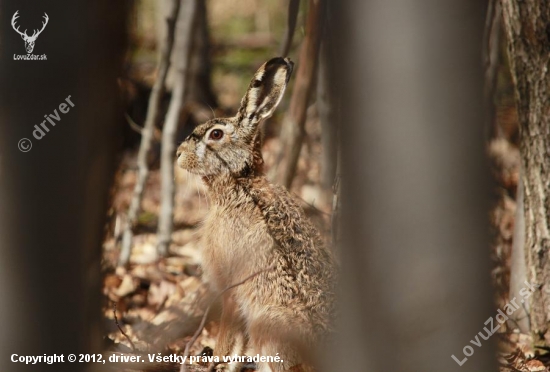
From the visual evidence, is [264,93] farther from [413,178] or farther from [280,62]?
[413,178]

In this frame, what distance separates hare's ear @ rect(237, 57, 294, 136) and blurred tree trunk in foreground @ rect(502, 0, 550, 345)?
1702 mm

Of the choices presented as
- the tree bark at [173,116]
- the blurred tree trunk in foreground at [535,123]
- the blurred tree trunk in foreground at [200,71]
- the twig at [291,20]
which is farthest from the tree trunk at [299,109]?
the blurred tree trunk in foreground at [200,71]

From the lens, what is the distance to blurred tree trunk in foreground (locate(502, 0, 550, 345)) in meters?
4.73

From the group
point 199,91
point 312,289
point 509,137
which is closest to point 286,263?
point 312,289

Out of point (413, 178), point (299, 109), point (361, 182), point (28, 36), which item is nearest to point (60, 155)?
point (28, 36)

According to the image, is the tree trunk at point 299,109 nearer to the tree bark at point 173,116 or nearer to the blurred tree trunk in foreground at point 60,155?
the tree bark at point 173,116

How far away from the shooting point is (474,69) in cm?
232

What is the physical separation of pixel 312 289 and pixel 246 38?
5.89m

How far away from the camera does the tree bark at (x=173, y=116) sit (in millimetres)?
6051

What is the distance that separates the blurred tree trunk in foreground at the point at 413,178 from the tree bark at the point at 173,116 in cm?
380

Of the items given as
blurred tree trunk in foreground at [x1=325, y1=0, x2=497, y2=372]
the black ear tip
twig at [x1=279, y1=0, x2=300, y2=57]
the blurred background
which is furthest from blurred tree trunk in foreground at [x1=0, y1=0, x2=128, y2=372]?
twig at [x1=279, y1=0, x2=300, y2=57]

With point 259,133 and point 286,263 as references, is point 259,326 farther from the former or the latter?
point 259,133

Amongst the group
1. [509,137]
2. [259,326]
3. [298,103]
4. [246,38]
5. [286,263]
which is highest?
[246,38]

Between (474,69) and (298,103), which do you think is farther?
(298,103)
